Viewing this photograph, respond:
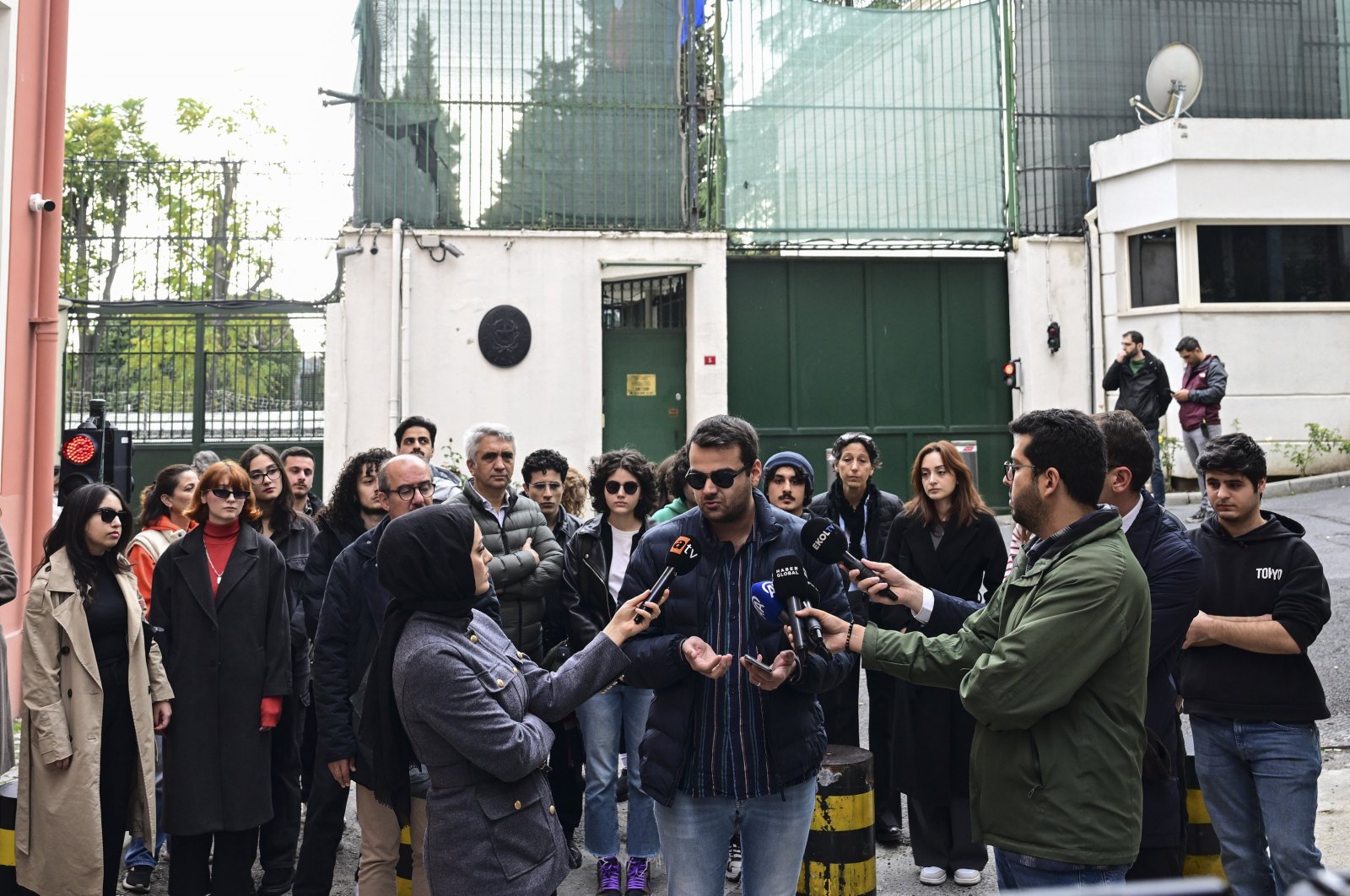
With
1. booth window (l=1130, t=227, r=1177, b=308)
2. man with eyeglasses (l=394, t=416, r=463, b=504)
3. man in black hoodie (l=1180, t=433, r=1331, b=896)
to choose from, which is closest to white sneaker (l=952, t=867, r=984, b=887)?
man in black hoodie (l=1180, t=433, r=1331, b=896)

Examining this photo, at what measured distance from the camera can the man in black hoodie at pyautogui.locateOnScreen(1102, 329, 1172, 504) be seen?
489 inches

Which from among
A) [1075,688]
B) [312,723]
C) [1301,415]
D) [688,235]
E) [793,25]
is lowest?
[312,723]

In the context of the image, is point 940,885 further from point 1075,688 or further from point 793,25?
point 793,25

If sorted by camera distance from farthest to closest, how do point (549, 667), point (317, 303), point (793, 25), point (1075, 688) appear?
point (793, 25) < point (317, 303) < point (549, 667) < point (1075, 688)

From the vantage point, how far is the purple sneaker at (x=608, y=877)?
5.71 metres

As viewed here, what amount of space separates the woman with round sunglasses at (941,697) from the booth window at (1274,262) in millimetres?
11397

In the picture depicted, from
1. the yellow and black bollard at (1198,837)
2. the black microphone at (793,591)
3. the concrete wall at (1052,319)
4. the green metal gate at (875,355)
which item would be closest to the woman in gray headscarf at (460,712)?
the black microphone at (793,591)

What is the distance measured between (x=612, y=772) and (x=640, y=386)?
1017cm

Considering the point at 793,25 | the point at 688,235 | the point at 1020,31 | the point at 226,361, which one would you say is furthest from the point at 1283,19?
the point at 226,361

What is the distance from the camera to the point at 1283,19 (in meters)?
16.8

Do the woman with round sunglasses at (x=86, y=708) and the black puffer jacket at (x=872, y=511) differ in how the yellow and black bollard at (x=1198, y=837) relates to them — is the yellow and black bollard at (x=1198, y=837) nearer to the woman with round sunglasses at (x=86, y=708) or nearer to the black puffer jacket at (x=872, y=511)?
the black puffer jacket at (x=872, y=511)

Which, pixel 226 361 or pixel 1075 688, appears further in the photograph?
pixel 226 361

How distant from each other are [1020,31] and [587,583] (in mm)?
13021

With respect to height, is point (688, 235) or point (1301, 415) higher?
point (688, 235)
